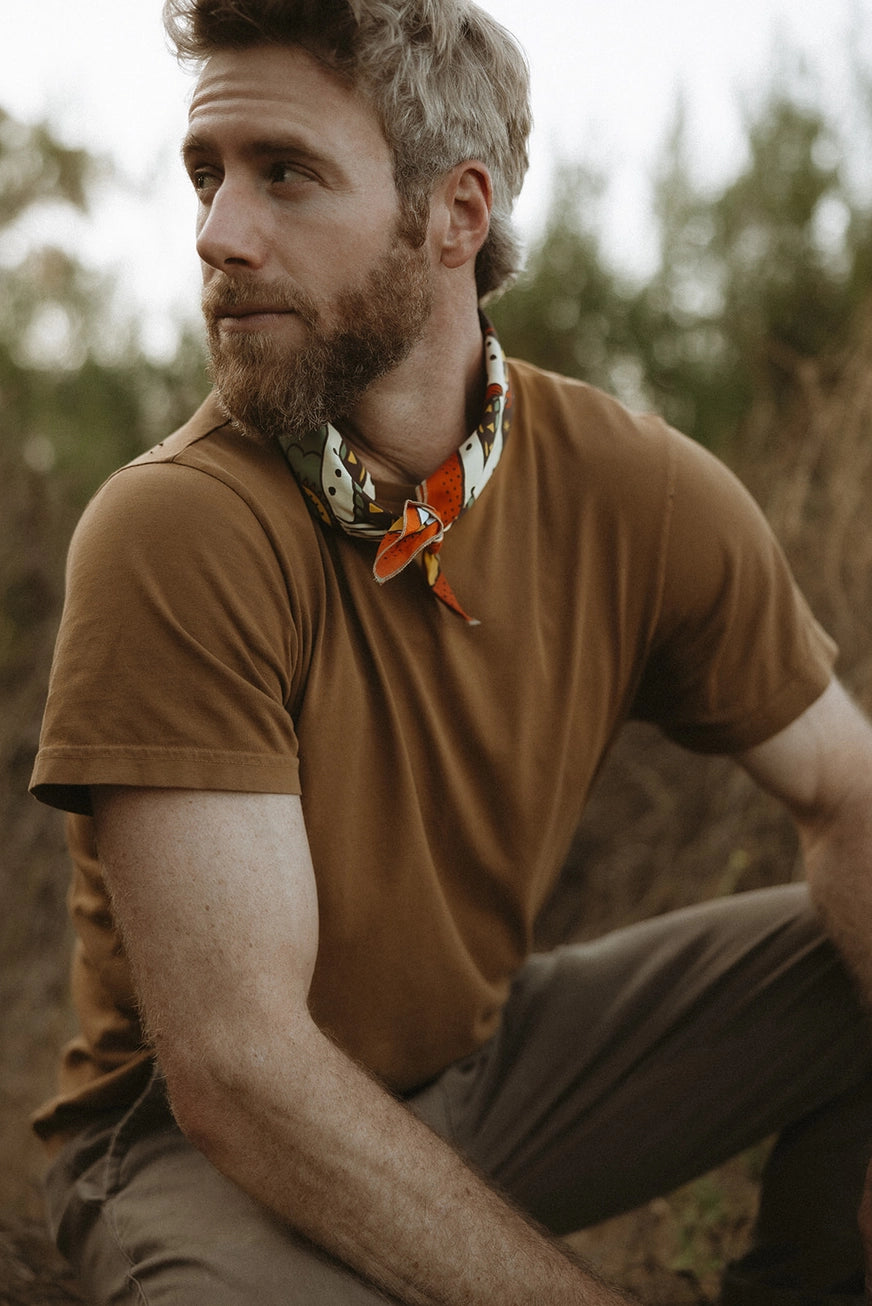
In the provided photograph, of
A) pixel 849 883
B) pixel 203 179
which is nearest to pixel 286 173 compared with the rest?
pixel 203 179

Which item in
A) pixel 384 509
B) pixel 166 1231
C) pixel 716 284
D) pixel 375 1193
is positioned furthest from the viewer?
pixel 716 284

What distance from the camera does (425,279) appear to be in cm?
174

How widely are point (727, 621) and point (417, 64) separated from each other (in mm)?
941

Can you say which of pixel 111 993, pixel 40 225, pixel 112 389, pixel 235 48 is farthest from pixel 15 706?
pixel 235 48

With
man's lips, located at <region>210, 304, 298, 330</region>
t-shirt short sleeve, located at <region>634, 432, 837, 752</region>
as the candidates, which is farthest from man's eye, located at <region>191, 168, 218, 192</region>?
t-shirt short sleeve, located at <region>634, 432, 837, 752</region>

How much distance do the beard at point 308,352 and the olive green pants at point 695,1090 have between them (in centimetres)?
103

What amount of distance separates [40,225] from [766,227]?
7.62ft

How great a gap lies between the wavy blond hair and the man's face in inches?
1.3

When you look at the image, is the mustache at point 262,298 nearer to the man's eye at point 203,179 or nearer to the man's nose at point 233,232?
the man's nose at point 233,232

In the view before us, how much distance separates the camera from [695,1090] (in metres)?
1.93

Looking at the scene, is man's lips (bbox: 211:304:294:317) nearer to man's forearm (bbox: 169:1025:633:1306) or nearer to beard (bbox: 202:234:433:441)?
beard (bbox: 202:234:433:441)

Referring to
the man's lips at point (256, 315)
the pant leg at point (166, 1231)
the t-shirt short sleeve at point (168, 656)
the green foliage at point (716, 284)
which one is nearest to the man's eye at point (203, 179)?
the man's lips at point (256, 315)

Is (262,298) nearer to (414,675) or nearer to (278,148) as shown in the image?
(278,148)

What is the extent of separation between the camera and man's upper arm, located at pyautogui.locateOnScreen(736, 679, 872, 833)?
1901mm
